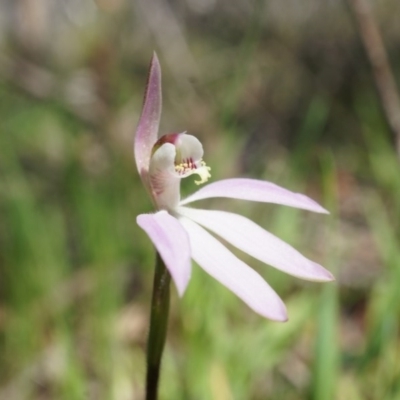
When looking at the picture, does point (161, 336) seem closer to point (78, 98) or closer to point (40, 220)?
point (40, 220)

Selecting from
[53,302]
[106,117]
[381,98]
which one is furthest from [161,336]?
[106,117]

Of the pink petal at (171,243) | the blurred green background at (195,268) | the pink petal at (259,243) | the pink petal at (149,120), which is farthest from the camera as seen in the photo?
the blurred green background at (195,268)

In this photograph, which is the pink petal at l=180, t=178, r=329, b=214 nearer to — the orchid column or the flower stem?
the orchid column

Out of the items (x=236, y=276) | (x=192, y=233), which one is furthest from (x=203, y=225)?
(x=236, y=276)

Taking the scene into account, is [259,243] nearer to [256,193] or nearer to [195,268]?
[256,193]

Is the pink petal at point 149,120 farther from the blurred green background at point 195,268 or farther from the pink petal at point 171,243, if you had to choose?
the blurred green background at point 195,268

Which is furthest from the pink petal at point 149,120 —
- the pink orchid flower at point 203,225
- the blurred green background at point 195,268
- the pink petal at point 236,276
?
the blurred green background at point 195,268
